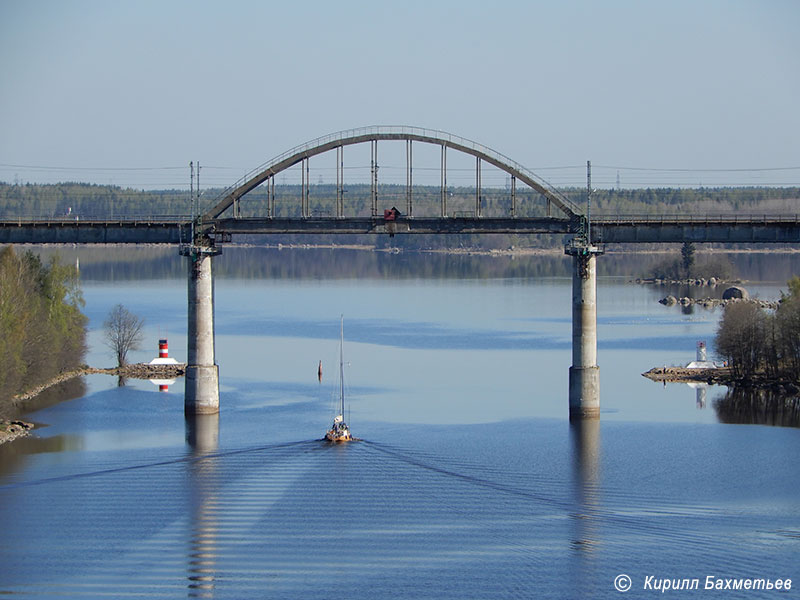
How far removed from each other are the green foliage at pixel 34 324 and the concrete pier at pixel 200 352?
917cm

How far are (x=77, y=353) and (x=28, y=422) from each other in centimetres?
2069

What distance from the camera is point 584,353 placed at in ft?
239

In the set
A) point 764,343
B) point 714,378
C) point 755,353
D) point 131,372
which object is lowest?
point 714,378

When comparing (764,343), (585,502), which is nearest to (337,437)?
(585,502)

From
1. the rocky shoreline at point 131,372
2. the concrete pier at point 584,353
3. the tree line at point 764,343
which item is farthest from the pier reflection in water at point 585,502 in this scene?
the rocky shoreline at point 131,372

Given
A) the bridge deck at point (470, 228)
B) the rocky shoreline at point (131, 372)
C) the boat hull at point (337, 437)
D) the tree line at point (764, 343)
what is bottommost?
the boat hull at point (337, 437)

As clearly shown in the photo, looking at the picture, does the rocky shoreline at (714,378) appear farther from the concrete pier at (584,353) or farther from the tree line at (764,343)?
the concrete pier at (584,353)

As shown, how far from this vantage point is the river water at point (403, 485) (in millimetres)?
44406

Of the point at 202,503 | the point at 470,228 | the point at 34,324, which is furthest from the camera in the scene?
the point at 34,324

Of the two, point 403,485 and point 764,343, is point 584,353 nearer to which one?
point 403,485

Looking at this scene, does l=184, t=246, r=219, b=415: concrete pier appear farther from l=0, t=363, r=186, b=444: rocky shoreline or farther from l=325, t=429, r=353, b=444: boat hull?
l=0, t=363, r=186, b=444: rocky shoreline

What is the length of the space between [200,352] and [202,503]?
20944 mm

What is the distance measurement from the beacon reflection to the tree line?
35.3m

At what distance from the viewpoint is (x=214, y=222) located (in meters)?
75.7
